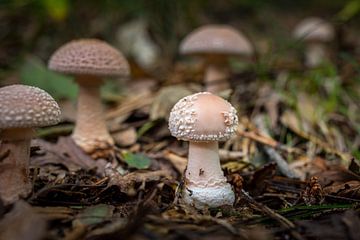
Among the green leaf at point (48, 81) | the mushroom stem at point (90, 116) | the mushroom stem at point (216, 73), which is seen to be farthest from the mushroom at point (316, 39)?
the mushroom stem at point (90, 116)

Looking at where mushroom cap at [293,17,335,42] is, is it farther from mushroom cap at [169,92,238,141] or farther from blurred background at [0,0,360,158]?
mushroom cap at [169,92,238,141]

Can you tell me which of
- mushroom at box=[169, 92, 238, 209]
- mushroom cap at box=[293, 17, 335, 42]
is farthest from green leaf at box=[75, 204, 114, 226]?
mushroom cap at box=[293, 17, 335, 42]

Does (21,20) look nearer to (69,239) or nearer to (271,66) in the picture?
(271,66)

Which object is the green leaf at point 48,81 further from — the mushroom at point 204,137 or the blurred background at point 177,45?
the mushroom at point 204,137

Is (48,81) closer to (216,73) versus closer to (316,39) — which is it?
(216,73)

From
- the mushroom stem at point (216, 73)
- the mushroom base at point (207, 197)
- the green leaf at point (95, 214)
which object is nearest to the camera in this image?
the green leaf at point (95, 214)

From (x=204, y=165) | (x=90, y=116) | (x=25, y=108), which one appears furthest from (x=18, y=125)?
(x=90, y=116)
